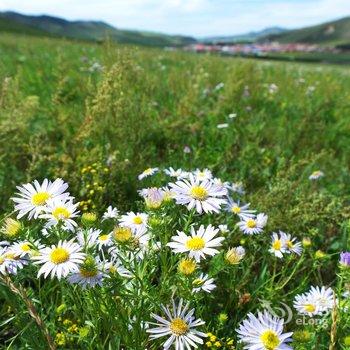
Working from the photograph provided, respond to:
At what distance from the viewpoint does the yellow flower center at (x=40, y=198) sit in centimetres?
185

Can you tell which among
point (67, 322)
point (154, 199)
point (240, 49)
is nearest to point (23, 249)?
point (67, 322)

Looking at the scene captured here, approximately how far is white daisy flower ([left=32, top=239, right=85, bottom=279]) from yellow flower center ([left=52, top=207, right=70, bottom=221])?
132 mm

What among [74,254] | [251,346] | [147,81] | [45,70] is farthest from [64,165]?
[45,70]

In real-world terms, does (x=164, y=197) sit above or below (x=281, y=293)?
above

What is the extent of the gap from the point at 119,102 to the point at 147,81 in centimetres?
110

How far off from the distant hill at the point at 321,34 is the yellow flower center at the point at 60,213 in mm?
134506

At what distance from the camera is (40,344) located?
1763mm

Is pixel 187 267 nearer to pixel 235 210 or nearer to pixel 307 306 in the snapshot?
pixel 307 306

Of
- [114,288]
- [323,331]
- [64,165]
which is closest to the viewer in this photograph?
[114,288]

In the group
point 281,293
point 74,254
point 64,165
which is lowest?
point 281,293

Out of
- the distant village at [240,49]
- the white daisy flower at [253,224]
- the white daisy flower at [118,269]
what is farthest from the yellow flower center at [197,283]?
the distant village at [240,49]

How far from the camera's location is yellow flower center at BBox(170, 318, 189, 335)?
1.57m

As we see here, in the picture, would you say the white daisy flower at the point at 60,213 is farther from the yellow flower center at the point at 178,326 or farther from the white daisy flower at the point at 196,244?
the yellow flower center at the point at 178,326

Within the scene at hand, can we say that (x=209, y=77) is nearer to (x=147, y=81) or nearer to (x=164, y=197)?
(x=147, y=81)
